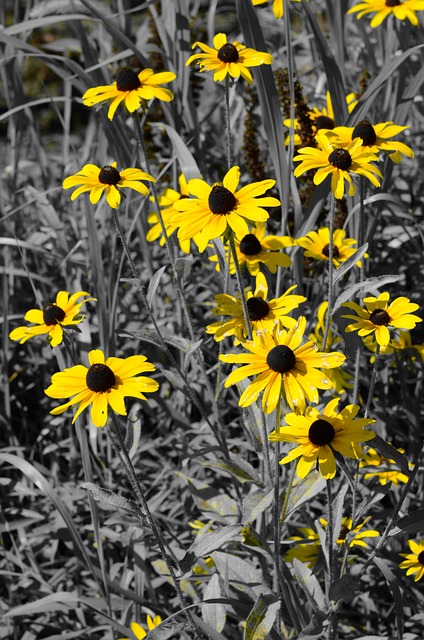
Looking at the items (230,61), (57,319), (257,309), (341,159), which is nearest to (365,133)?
(341,159)

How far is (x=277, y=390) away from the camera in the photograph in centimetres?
132

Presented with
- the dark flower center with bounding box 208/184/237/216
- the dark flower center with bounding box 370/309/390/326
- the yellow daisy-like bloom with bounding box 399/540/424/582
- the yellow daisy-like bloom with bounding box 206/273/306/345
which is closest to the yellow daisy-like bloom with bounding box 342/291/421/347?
the dark flower center with bounding box 370/309/390/326

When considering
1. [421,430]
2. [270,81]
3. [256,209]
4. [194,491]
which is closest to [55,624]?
[194,491]

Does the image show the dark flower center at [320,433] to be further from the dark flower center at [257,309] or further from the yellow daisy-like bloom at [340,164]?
the yellow daisy-like bloom at [340,164]

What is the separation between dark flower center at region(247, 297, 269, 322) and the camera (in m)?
1.62

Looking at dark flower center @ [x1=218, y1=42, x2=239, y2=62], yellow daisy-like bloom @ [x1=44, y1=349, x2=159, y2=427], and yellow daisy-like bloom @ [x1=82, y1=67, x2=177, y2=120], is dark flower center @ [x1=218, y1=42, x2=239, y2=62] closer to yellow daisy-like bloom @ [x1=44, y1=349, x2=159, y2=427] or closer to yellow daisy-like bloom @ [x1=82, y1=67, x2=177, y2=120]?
yellow daisy-like bloom @ [x1=82, y1=67, x2=177, y2=120]

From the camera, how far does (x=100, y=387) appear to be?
4.55ft

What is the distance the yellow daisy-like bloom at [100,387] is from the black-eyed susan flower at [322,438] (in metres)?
0.26

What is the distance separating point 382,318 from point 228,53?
732mm

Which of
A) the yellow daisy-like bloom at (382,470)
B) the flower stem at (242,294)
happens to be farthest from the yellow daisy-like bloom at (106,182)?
the yellow daisy-like bloom at (382,470)

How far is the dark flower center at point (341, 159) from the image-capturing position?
1.55 meters

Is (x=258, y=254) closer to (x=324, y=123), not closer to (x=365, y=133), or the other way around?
(x=365, y=133)

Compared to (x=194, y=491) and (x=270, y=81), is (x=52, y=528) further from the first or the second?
(x=270, y=81)

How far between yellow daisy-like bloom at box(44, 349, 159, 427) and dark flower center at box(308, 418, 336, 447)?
0.29 meters
